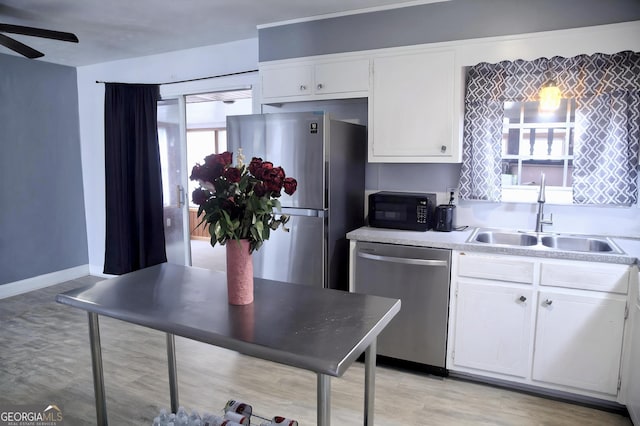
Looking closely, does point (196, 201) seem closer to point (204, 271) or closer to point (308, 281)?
point (204, 271)

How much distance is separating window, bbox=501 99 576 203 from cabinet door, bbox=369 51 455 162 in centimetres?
51

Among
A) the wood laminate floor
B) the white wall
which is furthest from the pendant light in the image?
the white wall

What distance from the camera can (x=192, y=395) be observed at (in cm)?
253

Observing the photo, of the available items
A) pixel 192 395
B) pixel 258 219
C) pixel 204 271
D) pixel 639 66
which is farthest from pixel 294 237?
pixel 639 66

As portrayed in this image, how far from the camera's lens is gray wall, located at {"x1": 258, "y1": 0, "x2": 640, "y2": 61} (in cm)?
251

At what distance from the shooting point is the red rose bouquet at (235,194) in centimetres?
152

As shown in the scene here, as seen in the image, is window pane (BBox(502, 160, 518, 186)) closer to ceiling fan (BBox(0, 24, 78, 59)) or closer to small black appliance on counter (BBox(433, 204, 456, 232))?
small black appliance on counter (BBox(433, 204, 456, 232))

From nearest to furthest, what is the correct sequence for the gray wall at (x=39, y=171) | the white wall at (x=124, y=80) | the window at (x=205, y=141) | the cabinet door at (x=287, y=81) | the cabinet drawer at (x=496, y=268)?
the cabinet drawer at (x=496, y=268) → the cabinet door at (x=287, y=81) → the white wall at (x=124, y=80) → the gray wall at (x=39, y=171) → the window at (x=205, y=141)

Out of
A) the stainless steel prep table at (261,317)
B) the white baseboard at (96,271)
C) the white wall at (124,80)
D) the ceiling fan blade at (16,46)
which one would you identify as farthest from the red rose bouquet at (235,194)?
the white baseboard at (96,271)

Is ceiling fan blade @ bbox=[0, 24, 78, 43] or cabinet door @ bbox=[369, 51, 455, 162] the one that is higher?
ceiling fan blade @ bbox=[0, 24, 78, 43]

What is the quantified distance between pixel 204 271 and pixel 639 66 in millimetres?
2784

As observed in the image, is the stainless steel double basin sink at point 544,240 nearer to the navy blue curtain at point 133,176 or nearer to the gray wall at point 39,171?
the navy blue curtain at point 133,176

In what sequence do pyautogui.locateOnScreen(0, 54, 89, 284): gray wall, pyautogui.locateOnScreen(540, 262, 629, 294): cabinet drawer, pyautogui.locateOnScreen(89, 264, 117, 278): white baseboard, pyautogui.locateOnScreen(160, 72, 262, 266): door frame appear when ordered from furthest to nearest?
1. pyautogui.locateOnScreen(89, 264, 117, 278): white baseboard
2. pyautogui.locateOnScreen(0, 54, 89, 284): gray wall
3. pyautogui.locateOnScreen(160, 72, 262, 266): door frame
4. pyautogui.locateOnScreen(540, 262, 629, 294): cabinet drawer

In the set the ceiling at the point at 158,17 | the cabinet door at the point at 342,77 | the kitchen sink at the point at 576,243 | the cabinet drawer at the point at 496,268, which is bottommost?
the cabinet drawer at the point at 496,268
